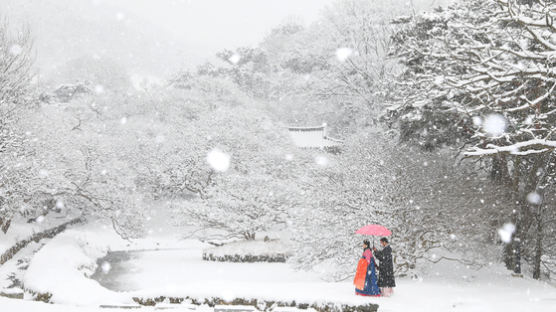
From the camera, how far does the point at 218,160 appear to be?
26203mm

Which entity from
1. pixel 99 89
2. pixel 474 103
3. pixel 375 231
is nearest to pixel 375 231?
pixel 375 231

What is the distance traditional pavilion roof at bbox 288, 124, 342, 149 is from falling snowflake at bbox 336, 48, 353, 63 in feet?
15.7

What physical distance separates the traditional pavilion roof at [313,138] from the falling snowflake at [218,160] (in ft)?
23.6

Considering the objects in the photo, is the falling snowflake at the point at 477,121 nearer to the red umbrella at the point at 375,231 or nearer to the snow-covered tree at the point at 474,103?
the snow-covered tree at the point at 474,103

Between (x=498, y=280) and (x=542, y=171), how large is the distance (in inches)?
130

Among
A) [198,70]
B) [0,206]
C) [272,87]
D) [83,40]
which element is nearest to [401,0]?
[272,87]

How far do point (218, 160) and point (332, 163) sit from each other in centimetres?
992

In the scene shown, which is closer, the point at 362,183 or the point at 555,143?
the point at 555,143

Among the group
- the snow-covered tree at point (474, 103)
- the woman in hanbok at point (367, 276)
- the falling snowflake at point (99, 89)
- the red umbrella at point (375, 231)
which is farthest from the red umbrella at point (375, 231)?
the falling snowflake at point (99, 89)

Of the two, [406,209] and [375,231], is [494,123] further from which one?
[375,231]

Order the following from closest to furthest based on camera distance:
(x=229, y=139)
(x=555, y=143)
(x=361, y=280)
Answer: (x=555, y=143)
(x=361, y=280)
(x=229, y=139)

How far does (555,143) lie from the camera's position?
27.1ft

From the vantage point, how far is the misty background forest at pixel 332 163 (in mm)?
11609

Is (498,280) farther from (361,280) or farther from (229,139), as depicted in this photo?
(229,139)
